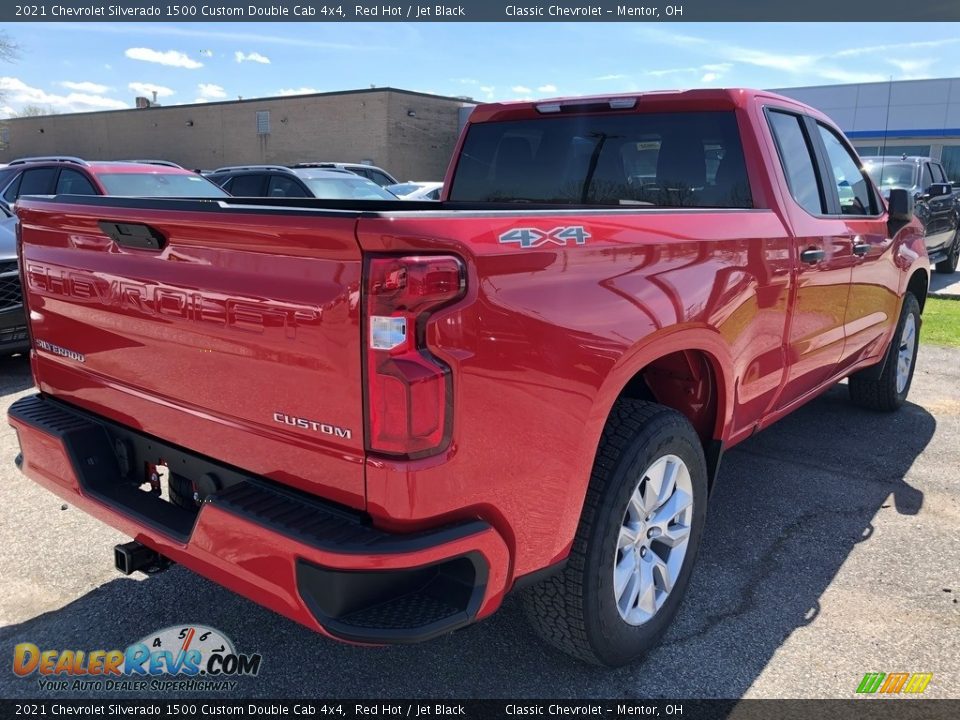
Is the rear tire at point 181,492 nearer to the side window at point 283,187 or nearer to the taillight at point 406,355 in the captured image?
the taillight at point 406,355

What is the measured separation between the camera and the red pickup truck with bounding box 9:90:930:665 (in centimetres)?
182

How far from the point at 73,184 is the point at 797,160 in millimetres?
8279

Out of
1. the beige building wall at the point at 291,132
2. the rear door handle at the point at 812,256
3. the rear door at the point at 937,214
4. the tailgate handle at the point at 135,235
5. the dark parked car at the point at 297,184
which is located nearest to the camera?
the tailgate handle at the point at 135,235

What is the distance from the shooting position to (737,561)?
11.2 ft

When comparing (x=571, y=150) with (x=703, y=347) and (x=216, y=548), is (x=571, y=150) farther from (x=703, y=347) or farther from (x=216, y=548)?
(x=216, y=548)

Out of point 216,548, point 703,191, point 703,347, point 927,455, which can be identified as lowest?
point 927,455

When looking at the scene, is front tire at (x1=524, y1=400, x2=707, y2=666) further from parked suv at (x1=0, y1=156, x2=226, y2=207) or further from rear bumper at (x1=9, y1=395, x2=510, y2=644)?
parked suv at (x1=0, y1=156, x2=226, y2=207)

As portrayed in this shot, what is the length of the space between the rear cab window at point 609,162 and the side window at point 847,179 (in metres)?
0.96

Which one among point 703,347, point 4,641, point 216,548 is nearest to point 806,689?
point 703,347

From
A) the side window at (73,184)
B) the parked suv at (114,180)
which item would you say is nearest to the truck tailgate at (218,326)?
the parked suv at (114,180)

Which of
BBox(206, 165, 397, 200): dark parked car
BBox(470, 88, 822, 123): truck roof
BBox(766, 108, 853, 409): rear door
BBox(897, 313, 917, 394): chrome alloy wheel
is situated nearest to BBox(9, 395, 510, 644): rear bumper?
BBox(766, 108, 853, 409): rear door

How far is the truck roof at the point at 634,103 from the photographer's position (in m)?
3.43

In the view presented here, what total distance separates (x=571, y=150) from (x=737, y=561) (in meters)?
2.15

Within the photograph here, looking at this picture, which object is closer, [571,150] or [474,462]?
[474,462]
